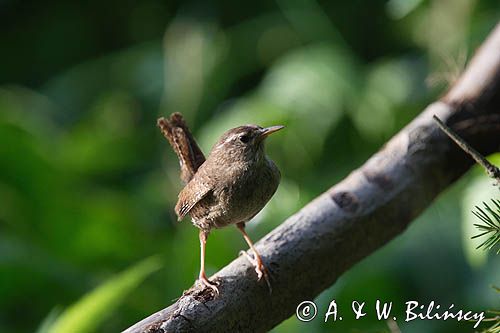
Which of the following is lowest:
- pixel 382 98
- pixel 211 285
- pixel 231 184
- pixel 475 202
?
pixel 211 285

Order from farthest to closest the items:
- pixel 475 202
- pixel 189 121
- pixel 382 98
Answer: pixel 189 121, pixel 382 98, pixel 475 202

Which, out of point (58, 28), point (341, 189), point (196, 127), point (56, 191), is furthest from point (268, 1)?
point (341, 189)

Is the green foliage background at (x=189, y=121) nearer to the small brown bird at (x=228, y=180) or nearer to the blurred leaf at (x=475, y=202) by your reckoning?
the blurred leaf at (x=475, y=202)

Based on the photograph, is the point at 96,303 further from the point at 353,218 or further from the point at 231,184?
the point at 353,218

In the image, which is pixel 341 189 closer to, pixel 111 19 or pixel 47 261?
pixel 47 261

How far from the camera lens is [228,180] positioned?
165cm

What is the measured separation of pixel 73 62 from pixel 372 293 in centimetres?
255

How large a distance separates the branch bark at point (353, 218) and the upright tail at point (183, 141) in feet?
1.01

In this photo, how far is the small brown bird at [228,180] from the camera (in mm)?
1622

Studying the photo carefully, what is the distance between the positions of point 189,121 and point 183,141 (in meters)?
1.78

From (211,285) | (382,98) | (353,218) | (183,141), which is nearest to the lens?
(211,285)

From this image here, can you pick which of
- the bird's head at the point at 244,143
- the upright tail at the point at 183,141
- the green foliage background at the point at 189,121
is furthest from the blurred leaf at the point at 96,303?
the bird's head at the point at 244,143

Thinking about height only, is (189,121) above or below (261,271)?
above

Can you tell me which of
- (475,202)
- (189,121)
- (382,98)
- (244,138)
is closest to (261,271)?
(244,138)
